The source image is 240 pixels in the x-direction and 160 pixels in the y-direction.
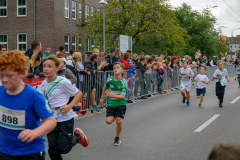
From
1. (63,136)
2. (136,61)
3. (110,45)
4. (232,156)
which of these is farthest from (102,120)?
(110,45)

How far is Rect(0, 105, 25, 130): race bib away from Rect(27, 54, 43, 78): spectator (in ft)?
20.0

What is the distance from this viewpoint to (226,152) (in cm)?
169

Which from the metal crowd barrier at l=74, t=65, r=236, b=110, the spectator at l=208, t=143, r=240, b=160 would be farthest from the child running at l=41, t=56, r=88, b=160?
the metal crowd barrier at l=74, t=65, r=236, b=110

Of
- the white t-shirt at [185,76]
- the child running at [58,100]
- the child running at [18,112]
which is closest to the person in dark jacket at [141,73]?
the white t-shirt at [185,76]

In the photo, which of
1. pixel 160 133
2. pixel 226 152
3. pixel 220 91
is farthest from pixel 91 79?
pixel 226 152

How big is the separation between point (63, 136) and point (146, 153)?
1.95m

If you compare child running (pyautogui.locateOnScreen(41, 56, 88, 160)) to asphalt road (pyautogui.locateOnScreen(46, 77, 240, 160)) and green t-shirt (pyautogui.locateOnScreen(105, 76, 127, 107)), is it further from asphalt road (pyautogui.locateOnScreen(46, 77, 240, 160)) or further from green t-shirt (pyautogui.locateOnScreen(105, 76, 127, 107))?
green t-shirt (pyautogui.locateOnScreen(105, 76, 127, 107))

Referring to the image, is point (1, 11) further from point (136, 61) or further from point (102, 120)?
point (102, 120)

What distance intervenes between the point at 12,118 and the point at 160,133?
5724 millimetres

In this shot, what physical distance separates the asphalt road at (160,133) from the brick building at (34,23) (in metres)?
23.1

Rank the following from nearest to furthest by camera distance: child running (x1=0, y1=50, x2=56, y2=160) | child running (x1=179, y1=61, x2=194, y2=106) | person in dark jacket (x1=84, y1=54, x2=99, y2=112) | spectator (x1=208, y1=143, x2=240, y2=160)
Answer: spectator (x1=208, y1=143, x2=240, y2=160) → child running (x1=0, y1=50, x2=56, y2=160) → person in dark jacket (x1=84, y1=54, x2=99, y2=112) → child running (x1=179, y1=61, x2=194, y2=106)

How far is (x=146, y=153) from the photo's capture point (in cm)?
673

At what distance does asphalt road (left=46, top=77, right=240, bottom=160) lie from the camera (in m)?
6.70

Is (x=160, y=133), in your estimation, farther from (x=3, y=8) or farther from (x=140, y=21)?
(x=3, y=8)
